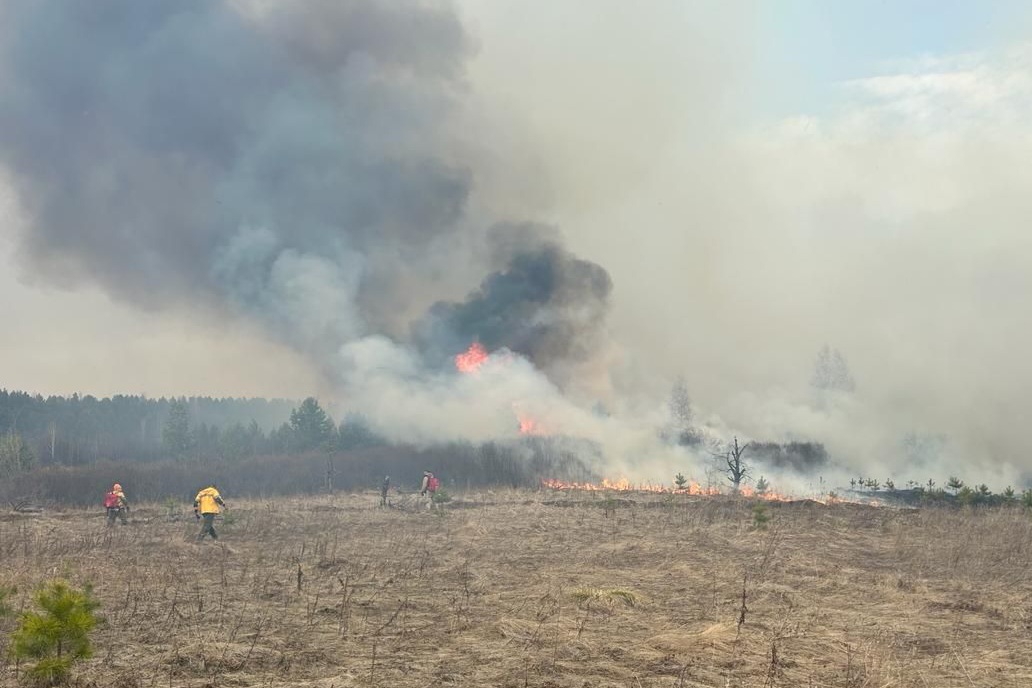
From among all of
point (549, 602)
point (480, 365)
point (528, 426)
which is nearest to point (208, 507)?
point (549, 602)

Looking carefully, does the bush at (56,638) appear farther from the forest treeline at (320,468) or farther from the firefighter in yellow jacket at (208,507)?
the forest treeline at (320,468)

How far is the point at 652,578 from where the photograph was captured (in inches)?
628

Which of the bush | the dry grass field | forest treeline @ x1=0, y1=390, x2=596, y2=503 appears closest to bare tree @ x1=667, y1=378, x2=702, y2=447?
forest treeline @ x1=0, y1=390, x2=596, y2=503

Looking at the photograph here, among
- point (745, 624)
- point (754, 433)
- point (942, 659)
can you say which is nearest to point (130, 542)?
point (745, 624)

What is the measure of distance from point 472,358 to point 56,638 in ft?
176

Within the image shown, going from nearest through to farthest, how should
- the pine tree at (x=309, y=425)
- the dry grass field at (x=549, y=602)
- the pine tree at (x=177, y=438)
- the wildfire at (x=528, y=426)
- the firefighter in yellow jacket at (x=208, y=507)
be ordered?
the dry grass field at (x=549, y=602) < the firefighter in yellow jacket at (x=208, y=507) < the wildfire at (x=528, y=426) < the pine tree at (x=309, y=425) < the pine tree at (x=177, y=438)

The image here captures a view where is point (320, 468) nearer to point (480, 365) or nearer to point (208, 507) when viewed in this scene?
point (480, 365)

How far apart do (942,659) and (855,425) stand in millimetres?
73144

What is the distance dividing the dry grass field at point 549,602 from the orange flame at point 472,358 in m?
33.7

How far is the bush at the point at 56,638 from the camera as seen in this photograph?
27.0ft

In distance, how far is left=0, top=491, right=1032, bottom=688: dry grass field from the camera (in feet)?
29.9

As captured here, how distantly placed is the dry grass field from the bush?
1.37 ft

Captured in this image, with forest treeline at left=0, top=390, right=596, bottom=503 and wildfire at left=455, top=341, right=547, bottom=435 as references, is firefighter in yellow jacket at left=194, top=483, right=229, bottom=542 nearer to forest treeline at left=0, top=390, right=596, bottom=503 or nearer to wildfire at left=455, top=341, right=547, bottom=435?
forest treeline at left=0, top=390, right=596, bottom=503

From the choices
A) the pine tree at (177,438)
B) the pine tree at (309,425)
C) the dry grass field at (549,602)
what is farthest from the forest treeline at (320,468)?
the dry grass field at (549,602)
